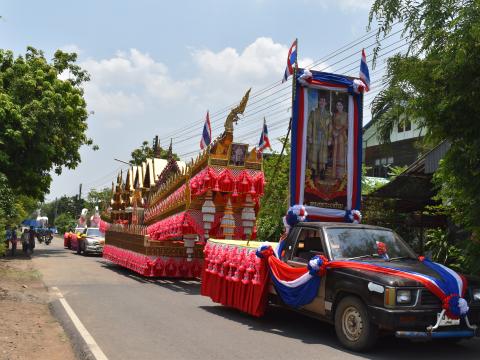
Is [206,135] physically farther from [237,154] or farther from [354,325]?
[354,325]

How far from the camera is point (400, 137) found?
36.3m

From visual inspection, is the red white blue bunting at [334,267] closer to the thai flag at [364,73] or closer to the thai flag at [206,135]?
the thai flag at [364,73]

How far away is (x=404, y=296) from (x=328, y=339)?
70.0 inches

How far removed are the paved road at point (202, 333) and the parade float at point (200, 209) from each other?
7.97ft

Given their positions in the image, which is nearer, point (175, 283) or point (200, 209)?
point (200, 209)

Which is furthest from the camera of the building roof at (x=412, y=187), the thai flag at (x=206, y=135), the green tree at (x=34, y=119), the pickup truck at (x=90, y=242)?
the pickup truck at (x=90, y=242)

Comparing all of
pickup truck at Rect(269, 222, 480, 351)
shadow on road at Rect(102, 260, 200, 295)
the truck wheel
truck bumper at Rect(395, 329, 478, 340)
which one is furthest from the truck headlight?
shadow on road at Rect(102, 260, 200, 295)

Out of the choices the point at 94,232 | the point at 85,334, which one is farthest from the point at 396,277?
the point at 94,232

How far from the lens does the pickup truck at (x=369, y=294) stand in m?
6.16

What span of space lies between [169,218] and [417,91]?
28.1 ft

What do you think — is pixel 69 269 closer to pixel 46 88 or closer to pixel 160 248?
pixel 160 248

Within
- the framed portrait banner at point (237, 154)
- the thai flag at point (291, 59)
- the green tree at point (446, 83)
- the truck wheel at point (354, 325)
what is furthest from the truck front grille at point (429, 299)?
the framed portrait banner at point (237, 154)

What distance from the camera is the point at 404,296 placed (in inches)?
244

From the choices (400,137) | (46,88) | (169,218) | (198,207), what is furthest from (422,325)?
(400,137)
